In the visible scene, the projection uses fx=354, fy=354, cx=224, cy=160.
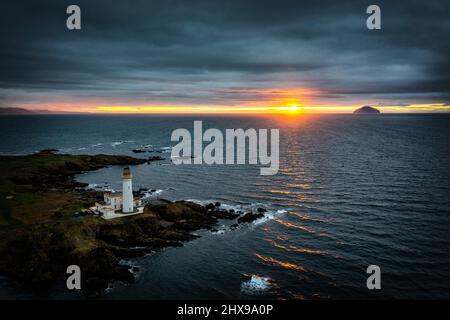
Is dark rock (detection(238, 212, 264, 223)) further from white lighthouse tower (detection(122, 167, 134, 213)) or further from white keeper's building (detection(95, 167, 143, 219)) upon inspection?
white lighthouse tower (detection(122, 167, 134, 213))

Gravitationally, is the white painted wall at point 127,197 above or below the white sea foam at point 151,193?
above

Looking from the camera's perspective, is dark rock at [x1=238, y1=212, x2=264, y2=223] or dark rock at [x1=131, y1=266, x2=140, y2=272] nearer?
dark rock at [x1=131, y1=266, x2=140, y2=272]

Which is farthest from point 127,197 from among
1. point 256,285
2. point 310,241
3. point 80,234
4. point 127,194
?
point 310,241

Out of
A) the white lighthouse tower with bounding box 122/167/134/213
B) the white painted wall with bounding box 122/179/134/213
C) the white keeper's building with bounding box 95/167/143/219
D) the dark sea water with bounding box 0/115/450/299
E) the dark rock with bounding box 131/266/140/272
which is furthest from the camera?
the white lighthouse tower with bounding box 122/167/134/213

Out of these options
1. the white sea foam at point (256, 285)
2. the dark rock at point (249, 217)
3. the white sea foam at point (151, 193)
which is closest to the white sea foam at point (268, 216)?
the dark rock at point (249, 217)

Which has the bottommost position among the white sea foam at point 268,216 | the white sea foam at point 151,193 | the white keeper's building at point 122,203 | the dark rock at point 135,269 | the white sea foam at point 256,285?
the white sea foam at point 256,285

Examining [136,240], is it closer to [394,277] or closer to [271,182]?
[394,277]

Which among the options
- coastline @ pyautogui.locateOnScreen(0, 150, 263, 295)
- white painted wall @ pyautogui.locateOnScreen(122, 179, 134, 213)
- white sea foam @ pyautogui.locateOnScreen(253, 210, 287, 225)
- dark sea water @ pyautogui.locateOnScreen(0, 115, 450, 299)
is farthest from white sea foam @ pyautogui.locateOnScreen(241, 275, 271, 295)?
white painted wall @ pyautogui.locateOnScreen(122, 179, 134, 213)

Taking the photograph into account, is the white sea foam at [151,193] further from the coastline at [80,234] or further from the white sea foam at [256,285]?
the white sea foam at [256,285]
